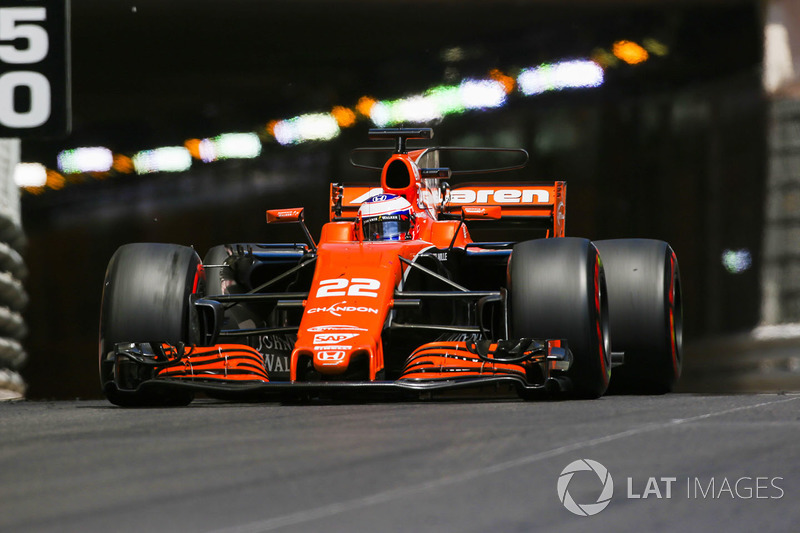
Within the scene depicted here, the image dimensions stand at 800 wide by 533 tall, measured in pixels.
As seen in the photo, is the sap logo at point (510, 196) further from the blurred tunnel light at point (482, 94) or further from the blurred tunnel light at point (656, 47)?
the blurred tunnel light at point (656, 47)

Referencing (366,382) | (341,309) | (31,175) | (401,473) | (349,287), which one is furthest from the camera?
(31,175)

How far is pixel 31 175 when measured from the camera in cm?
1045

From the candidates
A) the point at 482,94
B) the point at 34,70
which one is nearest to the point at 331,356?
the point at 34,70

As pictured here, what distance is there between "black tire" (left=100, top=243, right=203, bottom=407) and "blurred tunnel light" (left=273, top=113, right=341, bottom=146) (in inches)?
135

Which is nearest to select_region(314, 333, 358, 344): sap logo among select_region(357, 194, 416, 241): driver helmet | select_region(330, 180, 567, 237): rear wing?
select_region(357, 194, 416, 241): driver helmet

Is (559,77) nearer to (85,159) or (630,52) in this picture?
(630,52)

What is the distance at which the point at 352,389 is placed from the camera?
656 centimetres

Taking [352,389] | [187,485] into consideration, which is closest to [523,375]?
[352,389]

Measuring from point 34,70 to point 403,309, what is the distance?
326 centimetres

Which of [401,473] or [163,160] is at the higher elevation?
[163,160]

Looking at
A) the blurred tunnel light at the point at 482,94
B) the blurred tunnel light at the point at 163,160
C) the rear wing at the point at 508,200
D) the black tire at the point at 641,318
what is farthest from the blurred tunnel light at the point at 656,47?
the blurred tunnel light at the point at 163,160

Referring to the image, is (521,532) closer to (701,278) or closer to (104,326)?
(104,326)

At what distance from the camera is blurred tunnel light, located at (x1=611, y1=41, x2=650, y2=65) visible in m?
10.8

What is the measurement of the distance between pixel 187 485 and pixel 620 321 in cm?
533
